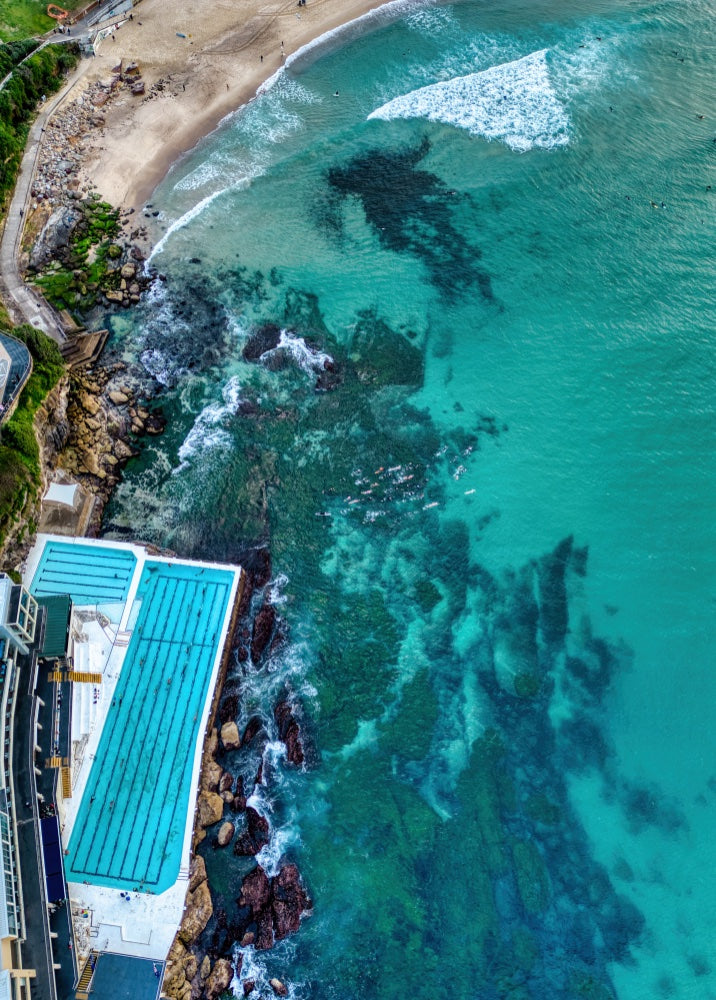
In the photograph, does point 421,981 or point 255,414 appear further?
point 255,414

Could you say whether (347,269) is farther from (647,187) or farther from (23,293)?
(647,187)

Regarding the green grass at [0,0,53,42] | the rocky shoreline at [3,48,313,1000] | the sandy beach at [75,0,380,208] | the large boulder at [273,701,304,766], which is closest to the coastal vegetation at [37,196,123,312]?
the rocky shoreline at [3,48,313,1000]

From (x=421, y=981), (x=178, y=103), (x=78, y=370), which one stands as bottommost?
(x=421, y=981)

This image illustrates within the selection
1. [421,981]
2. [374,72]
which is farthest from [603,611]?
[374,72]

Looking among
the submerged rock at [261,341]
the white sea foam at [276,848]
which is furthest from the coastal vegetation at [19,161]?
the white sea foam at [276,848]

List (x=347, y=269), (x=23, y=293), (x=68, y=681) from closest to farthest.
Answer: (x=68, y=681), (x=23, y=293), (x=347, y=269)

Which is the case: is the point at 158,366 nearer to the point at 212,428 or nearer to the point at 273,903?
the point at 212,428

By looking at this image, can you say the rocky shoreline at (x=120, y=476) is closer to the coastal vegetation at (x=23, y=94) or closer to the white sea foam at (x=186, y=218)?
the white sea foam at (x=186, y=218)
